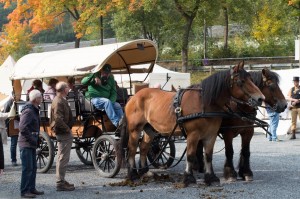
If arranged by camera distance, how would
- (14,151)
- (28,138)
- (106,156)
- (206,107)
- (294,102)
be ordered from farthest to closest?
(294,102), (14,151), (106,156), (206,107), (28,138)

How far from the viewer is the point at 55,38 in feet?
292

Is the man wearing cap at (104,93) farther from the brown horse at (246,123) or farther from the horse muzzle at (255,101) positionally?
the horse muzzle at (255,101)

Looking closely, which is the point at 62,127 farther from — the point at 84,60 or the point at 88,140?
the point at 88,140

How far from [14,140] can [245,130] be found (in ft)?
19.1

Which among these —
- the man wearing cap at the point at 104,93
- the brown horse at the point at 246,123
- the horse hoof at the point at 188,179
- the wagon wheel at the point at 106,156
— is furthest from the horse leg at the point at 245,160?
the man wearing cap at the point at 104,93

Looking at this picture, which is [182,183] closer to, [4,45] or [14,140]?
[14,140]

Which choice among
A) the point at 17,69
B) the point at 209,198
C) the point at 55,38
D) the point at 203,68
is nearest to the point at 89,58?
the point at 17,69

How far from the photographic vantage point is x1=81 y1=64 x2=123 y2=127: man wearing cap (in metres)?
12.0

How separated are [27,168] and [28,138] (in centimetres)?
47

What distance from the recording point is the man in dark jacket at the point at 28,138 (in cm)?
955

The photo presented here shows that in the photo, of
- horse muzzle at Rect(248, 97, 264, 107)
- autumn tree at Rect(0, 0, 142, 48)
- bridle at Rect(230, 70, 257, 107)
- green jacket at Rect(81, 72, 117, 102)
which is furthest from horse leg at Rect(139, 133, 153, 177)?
autumn tree at Rect(0, 0, 142, 48)

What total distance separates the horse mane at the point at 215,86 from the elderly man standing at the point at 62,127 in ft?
7.41

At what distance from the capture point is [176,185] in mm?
10430

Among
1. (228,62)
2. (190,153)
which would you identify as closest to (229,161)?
(190,153)
